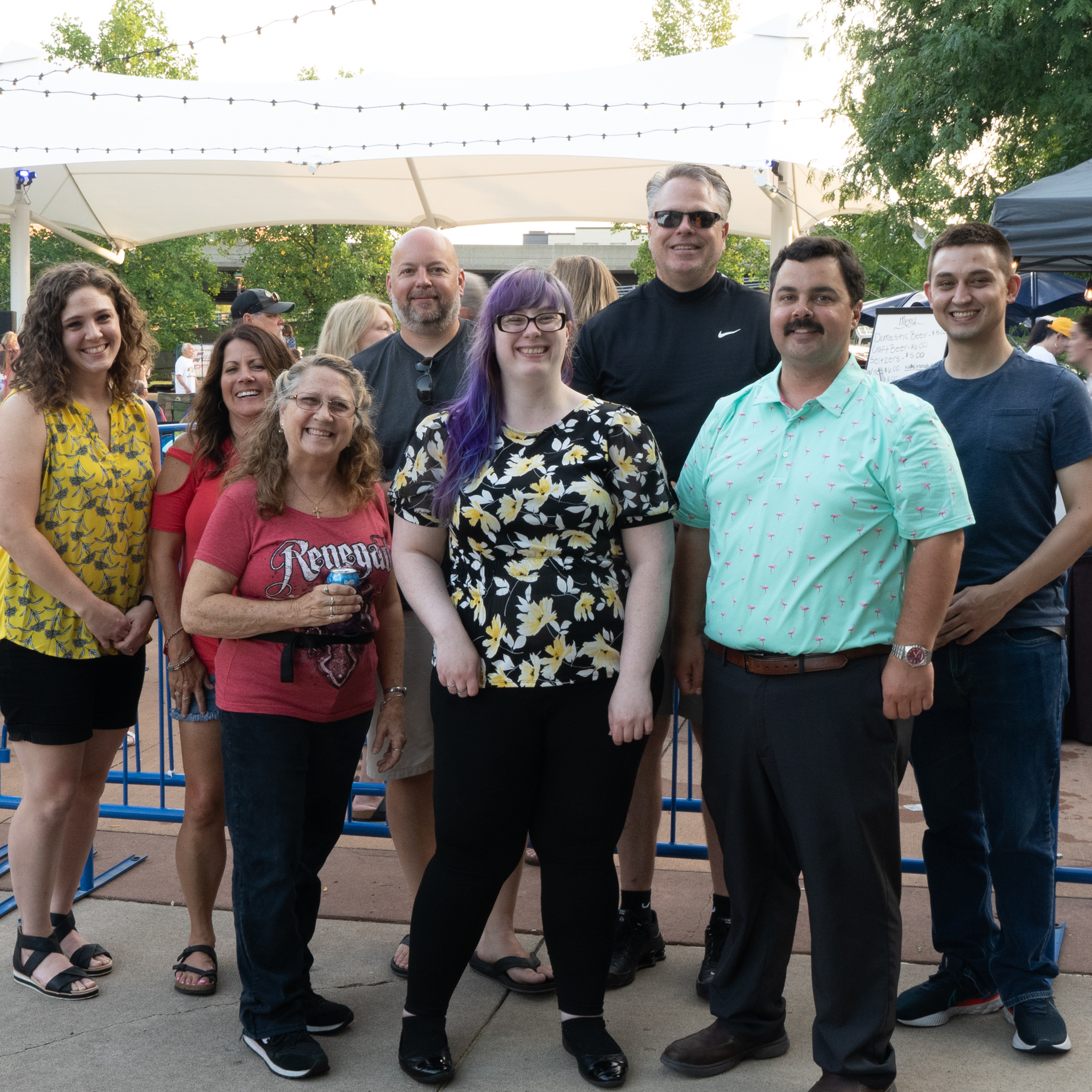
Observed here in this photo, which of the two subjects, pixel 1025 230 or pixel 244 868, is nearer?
pixel 244 868

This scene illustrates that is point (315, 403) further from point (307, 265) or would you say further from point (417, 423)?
point (307, 265)

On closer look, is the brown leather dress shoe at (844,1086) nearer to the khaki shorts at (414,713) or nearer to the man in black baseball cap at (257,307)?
the khaki shorts at (414,713)

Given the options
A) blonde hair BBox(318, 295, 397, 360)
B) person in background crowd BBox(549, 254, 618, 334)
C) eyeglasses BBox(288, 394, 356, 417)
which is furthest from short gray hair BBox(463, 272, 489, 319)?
eyeglasses BBox(288, 394, 356, 417)

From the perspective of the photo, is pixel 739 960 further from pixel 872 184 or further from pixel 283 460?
pixel 872 184

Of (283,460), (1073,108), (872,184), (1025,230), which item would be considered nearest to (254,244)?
(872,184)

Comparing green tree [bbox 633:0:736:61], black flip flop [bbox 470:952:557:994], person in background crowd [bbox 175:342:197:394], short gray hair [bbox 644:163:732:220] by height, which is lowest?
black flip flop [bbox 470:952:557:994]

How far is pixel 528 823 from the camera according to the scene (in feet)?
9.20

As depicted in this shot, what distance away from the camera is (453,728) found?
2.72 m

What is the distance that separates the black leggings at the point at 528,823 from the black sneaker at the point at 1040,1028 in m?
1.14

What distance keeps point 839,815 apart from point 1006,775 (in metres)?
0.65

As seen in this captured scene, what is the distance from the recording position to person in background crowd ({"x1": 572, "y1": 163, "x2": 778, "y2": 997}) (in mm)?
3221

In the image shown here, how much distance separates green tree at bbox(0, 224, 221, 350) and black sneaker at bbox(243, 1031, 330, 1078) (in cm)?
2652

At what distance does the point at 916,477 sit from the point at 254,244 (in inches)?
1098

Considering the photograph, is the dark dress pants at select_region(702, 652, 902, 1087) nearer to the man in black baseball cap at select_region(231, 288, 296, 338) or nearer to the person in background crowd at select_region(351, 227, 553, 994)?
the person in background crowd at select_region(351, 227, 553, 994)
